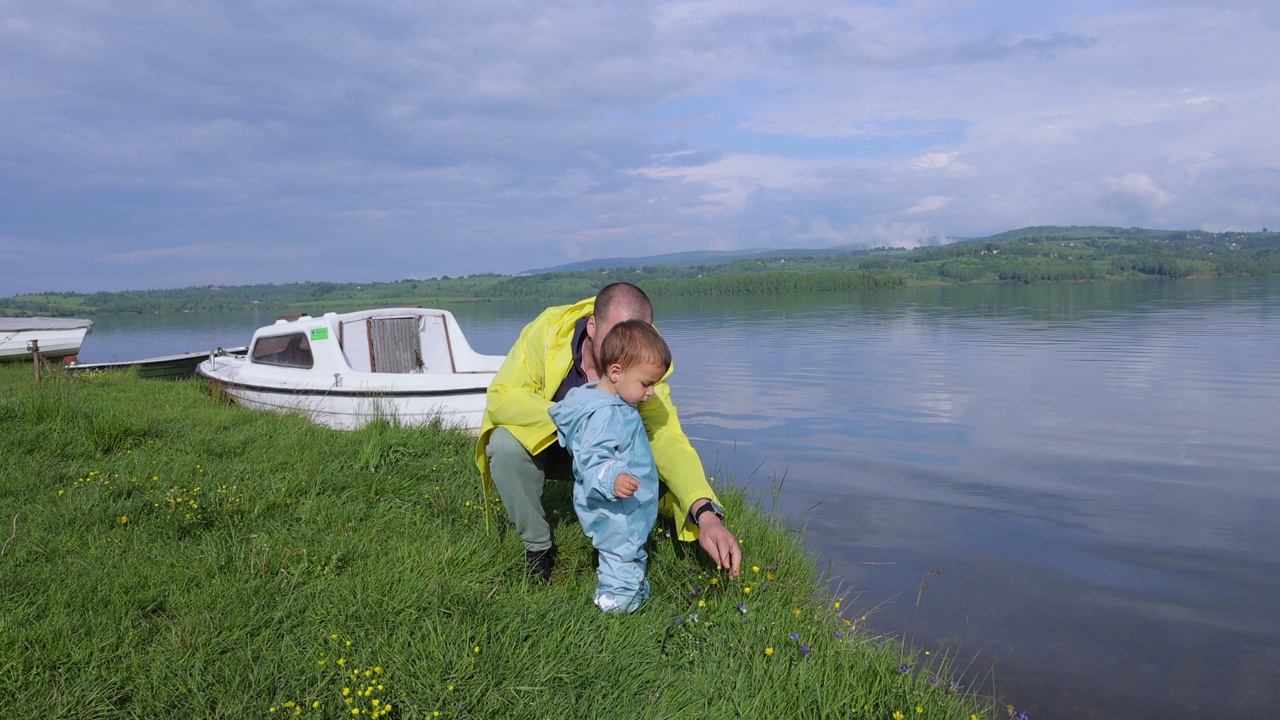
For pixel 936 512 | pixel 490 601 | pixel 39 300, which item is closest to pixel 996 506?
pixel 936 512

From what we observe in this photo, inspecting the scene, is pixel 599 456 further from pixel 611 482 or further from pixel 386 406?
pixel 386 406

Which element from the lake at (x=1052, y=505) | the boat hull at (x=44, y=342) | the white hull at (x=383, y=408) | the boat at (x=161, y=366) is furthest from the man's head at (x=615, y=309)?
the boat hull at (x=44, y=342)

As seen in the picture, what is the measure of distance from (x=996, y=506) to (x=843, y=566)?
8.02 ft

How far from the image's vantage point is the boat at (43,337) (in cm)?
1574

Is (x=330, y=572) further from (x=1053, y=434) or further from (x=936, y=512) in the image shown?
(x=1053, y=434)

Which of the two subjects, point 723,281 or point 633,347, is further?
point 723,281

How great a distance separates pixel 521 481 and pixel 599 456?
762 mm

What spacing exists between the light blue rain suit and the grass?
171 millimetres

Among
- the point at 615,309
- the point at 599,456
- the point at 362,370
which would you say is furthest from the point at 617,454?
the point at 362,370

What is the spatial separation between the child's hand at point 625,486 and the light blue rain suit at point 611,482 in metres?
0.09

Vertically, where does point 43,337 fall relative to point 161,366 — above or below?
above

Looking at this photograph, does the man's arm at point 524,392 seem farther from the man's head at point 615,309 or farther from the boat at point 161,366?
the boat at point 161,366

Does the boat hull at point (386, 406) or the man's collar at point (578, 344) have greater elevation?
the man's collar at point (578, 344)

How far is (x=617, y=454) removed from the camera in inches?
135
